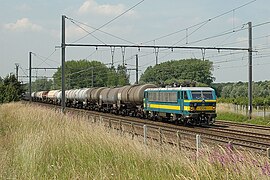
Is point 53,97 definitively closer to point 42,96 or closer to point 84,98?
point 84,98

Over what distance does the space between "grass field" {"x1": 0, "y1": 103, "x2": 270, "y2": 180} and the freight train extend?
49.0 ft

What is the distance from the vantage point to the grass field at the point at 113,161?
23.4ft

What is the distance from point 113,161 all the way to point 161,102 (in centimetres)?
2258

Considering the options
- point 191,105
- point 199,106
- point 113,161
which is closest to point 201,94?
point 199,106

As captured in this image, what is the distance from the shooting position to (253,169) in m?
6.71

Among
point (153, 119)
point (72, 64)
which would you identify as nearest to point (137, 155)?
point (153, 119)

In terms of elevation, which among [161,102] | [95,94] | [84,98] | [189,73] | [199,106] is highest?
[189,73]

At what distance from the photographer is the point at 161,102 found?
32.6 meters

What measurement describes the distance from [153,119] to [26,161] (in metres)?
25.4

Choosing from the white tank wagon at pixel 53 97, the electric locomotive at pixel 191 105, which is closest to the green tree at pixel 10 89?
the white tank wagon at pixel 53 97

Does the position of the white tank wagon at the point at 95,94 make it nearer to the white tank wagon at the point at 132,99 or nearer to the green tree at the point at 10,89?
the white tank wagon at the point at 132,99

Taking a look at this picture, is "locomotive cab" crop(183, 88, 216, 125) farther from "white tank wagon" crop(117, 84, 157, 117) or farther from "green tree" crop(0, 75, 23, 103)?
"green tree" crop(0, 75, 23, 103)

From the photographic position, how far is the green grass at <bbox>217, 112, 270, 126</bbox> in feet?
106

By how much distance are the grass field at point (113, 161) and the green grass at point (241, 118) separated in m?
20.7
